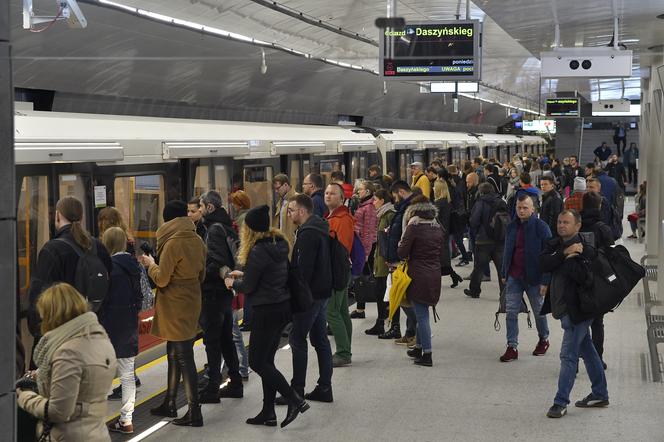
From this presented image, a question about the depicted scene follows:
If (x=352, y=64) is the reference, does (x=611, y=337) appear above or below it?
below

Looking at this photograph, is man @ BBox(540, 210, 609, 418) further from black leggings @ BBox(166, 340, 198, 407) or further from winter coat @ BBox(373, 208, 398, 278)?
winter coat @ BBox(373, 208, 398, 278)

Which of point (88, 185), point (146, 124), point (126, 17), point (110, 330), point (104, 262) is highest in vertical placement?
point (126, 17)

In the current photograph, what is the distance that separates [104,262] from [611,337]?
6.23 metres

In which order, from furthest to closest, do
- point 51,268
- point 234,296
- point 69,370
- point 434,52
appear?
point 434,52 → point 234,296 → point 51,268 → point 69,370

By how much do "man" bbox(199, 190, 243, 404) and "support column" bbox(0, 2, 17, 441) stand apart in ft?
13.2

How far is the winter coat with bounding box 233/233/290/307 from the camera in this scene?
22.8 ft

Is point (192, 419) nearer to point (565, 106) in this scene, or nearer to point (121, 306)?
point (121, 306)

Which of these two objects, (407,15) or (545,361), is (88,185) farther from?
(407,15)

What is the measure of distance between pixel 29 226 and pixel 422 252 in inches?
141

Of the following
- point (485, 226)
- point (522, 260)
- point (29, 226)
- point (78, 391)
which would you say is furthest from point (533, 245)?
point (78, 391)

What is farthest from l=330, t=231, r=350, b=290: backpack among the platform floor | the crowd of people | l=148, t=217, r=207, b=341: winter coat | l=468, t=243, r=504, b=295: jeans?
l=468, t=243, r=504, b=295: jeans

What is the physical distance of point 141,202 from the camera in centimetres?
986

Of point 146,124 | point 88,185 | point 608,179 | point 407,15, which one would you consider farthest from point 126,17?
point 608,179

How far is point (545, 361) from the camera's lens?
375 inches
